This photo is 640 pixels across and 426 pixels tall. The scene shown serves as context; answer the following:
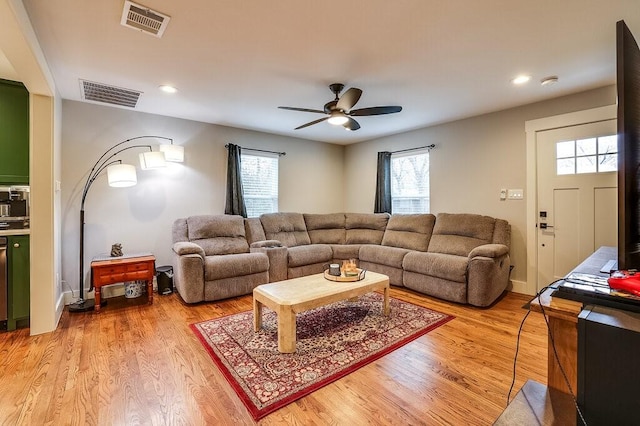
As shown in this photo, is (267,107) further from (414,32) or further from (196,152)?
(414,32)

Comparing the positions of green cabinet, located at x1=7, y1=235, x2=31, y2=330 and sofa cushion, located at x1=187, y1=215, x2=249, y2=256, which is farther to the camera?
sofa cushion, located at x1=187, y1=215, x2=249, y2=256

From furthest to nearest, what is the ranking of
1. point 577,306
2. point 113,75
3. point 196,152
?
1. point 196,152
2. point 113,75
3. point 577,306

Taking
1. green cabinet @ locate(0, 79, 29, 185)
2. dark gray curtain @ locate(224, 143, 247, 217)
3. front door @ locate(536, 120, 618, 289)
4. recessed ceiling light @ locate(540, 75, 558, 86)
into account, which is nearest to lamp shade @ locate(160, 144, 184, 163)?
dark gray curtain @ locate(224, 143, 247, 217)

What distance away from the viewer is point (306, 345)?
2457mm

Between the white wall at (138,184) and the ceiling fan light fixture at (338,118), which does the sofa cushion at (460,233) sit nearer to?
the ceiling fan light fixture at (338,118)

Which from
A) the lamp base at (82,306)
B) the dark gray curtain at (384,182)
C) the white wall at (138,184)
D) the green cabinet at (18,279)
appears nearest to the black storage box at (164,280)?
the white wall at (138,184)

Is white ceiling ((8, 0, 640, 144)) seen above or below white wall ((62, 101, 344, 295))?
above

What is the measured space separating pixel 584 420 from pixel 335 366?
1.59 meters

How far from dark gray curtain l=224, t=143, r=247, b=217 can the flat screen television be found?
14.4 ft

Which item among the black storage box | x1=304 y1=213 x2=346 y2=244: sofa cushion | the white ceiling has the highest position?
the white ceiling

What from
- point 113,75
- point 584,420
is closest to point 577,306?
point 584,420

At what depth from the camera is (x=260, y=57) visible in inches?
101

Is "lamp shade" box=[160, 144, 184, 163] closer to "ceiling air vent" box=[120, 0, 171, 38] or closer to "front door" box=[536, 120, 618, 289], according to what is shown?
"ceiling air vent" box=[120, 0, 171, 38]

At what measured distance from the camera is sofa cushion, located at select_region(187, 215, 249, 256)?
4047 mm
